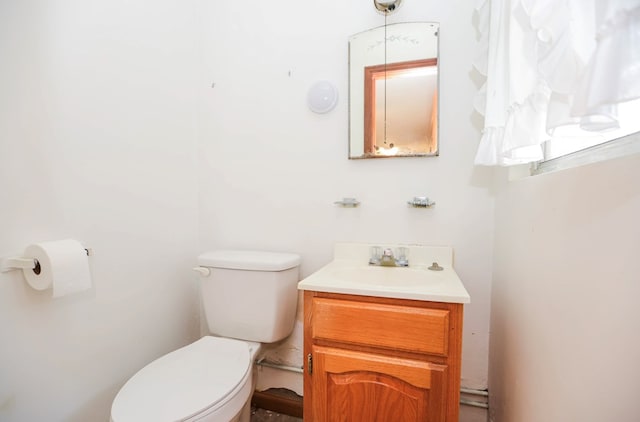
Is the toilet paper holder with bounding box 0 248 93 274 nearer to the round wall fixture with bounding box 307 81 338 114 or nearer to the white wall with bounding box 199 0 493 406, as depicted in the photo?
the white wall with bounding box 199 0 493 406

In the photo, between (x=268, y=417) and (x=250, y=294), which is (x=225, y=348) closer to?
(x=250, y=294)

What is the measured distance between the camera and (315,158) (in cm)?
139

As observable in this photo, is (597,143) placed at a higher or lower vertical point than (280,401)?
higher

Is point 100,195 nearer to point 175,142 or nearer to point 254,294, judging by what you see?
point 175,142

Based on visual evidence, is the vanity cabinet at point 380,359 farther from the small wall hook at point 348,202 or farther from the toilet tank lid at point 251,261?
the small wall hook at point 348,202

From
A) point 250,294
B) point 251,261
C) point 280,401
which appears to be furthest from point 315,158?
point 280,401

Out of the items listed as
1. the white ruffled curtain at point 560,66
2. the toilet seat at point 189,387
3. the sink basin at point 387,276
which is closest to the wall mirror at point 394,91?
the white ruffled curtain at point 560,66

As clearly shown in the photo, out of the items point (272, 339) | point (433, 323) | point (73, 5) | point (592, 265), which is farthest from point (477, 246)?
point (73, 5)

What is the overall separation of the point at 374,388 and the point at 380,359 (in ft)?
0.30

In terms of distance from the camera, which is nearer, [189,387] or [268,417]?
[189,387]

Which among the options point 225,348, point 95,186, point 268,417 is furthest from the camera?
point 268,417

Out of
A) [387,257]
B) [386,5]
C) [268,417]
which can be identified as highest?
[386,5]

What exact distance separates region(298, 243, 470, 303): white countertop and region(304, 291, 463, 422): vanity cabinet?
1.1 inches

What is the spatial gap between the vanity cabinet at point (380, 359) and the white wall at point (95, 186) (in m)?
0.80
